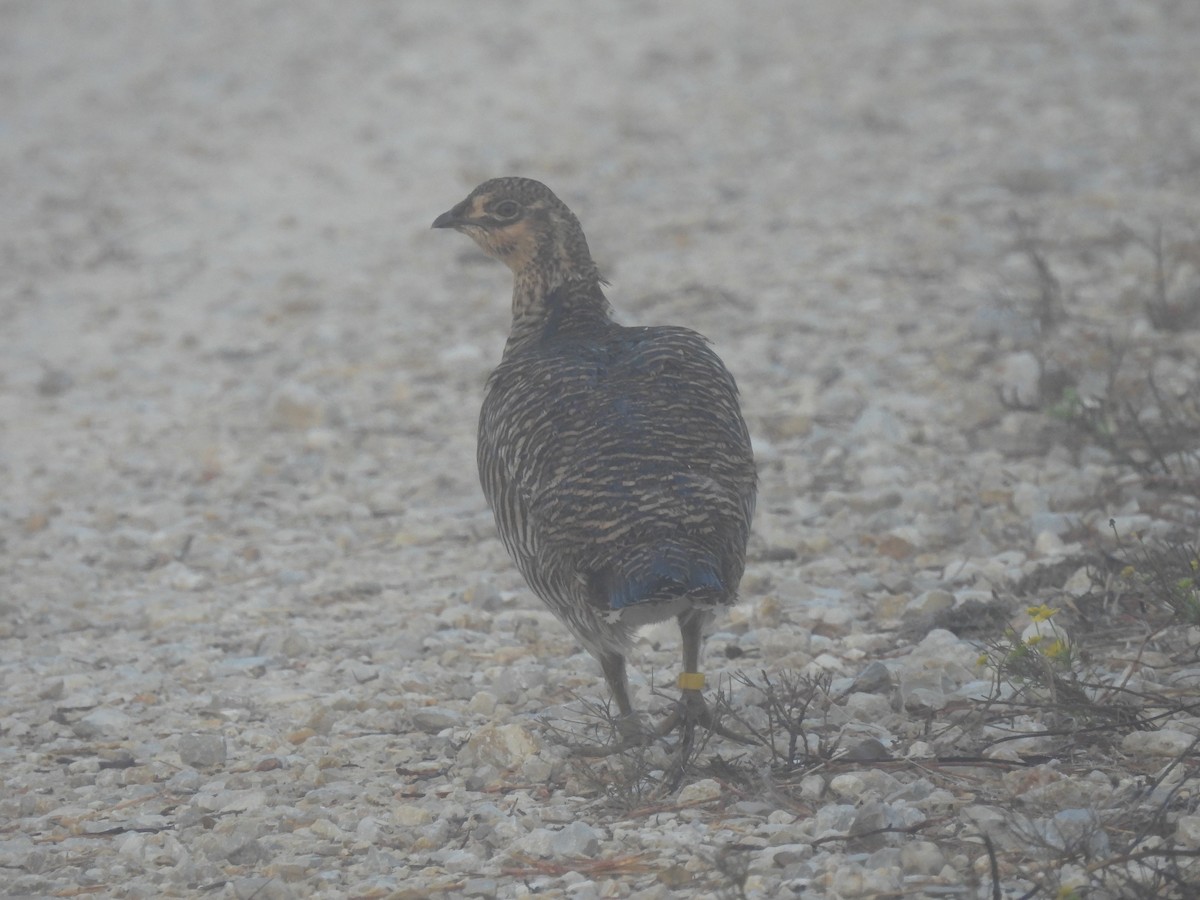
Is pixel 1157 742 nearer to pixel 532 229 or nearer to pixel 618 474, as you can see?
pixel 618 474

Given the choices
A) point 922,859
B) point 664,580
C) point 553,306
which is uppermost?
point 553,306

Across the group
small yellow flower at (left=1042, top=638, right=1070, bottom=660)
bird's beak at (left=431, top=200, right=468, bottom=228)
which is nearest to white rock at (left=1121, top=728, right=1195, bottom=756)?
small yellow flower at (left=1042, top=638, right=1070, bottom=660)

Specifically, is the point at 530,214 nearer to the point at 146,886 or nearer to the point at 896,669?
the point at 896,669

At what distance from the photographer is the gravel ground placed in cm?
416

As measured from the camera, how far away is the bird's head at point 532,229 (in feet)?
18.3

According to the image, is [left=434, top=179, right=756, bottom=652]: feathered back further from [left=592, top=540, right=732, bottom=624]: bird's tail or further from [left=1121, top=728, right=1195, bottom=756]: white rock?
[left=1121, top=728, right=1195, bottom=756]: white rock

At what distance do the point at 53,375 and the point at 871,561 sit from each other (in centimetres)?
503

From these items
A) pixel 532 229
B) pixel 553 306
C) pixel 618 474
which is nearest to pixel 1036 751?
pixel 618 474

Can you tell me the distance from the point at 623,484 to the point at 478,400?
3.94 meters

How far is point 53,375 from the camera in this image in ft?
28.2

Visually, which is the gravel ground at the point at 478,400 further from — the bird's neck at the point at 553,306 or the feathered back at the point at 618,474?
the bird's neck at the point at 553,306

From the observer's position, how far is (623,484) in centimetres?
427

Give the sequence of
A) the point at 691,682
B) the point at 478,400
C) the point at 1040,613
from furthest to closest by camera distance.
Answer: the point at 478,400 < the point at 691,682 < the point at 1040,613

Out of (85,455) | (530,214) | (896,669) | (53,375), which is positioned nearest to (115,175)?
(53,375)
